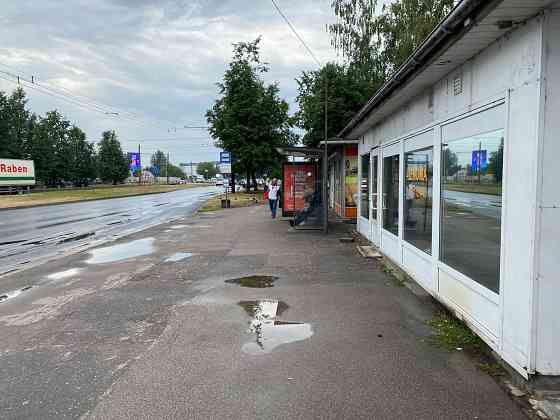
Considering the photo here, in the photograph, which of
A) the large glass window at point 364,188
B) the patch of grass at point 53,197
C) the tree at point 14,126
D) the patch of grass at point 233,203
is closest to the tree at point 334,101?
the patch of grass at point 233,203

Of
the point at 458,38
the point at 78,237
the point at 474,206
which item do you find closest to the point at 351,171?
the point at 78,237

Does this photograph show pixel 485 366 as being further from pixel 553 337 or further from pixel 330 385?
pixel 330 385

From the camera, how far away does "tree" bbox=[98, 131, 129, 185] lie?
87312mm

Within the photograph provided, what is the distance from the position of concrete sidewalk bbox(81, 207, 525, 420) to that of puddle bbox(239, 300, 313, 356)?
1 cm

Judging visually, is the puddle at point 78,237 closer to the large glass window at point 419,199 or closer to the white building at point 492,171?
the large glass window at point 419,199

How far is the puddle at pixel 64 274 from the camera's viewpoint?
834 centimetres

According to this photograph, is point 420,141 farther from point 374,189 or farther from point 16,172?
point 16,172

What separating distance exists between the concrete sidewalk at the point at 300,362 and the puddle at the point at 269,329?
0.01 metres

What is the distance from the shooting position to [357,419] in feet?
10.3

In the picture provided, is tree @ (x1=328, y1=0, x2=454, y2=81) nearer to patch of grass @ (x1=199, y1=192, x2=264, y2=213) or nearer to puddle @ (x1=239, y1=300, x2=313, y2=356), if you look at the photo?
patch of grass @ (x1=199, y1=192, x2=264, y2=213)

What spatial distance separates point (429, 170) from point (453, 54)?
1.95 meters

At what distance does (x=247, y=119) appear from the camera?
130ft

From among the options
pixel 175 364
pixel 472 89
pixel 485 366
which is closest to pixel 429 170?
pixel 472 89

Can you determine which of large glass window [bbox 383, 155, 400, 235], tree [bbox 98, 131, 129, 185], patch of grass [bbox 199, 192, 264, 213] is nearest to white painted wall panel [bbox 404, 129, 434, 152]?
large glass window [bbox 383, 155, 400, 235]
